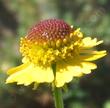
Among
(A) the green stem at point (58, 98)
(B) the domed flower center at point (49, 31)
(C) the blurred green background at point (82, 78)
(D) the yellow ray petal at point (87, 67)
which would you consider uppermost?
(C) the blurred green background at point (82, 78)

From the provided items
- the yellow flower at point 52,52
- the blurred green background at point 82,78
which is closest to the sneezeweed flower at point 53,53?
the yellow flower at point 52,52

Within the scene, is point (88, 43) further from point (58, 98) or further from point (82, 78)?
point (82, 78)

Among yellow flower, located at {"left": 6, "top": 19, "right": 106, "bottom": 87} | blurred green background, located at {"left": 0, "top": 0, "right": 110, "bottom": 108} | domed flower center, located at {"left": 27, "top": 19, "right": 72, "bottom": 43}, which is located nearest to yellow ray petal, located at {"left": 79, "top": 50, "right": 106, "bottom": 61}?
yellow flower, located at {"left": 6, "top": 19, "right": 106, "bottom": 87}

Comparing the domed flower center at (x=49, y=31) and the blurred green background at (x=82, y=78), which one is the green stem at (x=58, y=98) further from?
the blurred green background at (x=82, y=78)

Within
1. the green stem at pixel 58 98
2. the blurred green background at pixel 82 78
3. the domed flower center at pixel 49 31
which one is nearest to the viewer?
the green stem at pixel 58 98

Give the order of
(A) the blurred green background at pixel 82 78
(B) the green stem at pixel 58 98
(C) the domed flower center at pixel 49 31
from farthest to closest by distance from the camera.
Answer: (A) the blurred green background at pixel 82 78, (C) the domed flower center at pixel 49 31, (B) the green stem at pixel 58 98

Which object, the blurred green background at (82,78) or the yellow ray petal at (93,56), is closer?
the yellow ray petal at (93,56)

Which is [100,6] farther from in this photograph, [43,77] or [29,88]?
[43,77]
